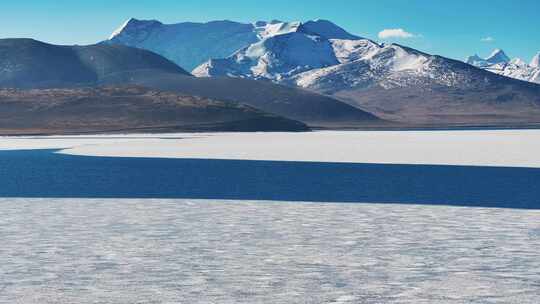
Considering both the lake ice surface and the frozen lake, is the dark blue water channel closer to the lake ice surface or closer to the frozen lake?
the frozen lake

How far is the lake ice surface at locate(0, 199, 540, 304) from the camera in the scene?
11328mm

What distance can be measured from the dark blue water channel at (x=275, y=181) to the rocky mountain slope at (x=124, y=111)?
86164mm

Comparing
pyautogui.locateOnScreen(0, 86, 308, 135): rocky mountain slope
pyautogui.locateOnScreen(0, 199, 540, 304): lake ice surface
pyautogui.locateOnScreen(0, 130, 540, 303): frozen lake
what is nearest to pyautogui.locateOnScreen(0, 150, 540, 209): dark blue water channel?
pyautogui.locateOnScreen(0, 130, 540, 303): frozen lake

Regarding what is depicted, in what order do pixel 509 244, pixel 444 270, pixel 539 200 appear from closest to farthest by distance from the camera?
pixel 444 270, pixel 509 244, pixel 539 200

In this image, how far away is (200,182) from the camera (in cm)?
3091

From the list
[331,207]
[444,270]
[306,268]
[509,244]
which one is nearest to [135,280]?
[306,268]

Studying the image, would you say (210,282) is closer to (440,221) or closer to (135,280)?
(135,280)

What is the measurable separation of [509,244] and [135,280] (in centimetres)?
685

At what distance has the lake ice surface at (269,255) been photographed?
11328 millimetres

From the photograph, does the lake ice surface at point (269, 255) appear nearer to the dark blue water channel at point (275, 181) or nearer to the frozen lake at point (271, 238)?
the frozen lake at point (271, 238)

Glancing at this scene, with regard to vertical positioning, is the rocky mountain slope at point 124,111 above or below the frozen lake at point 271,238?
above

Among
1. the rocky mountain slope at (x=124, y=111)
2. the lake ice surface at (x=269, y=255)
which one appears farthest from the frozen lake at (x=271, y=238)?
the rocky mountain slope at (x=124, y=111)

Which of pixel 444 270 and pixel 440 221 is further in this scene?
pixel 440 221

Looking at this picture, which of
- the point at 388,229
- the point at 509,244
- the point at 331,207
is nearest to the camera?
the point at 509,244
